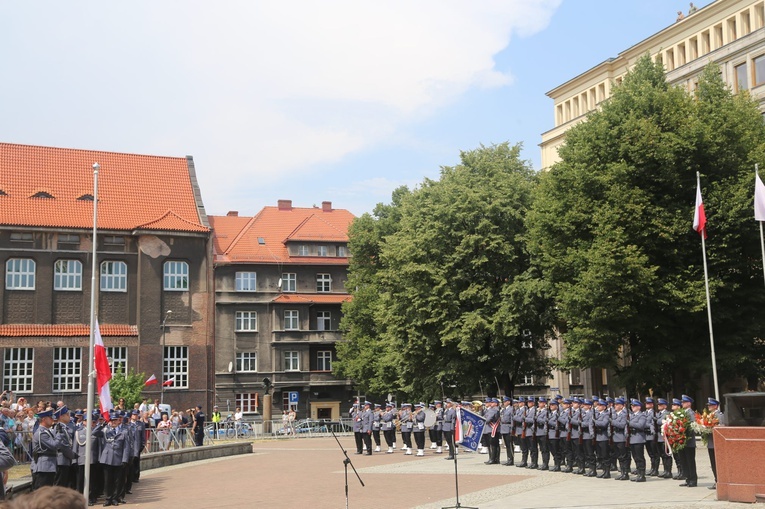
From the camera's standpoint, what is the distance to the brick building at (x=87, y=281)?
47.1 meters

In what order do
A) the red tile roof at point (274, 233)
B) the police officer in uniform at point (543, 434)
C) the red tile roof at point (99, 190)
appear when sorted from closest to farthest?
the police officer in uniform at point (543, 434)
the red tile roof at point (99, 190)
the red tile roof at point (274, 233)

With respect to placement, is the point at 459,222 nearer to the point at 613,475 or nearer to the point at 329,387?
the point at 613,475

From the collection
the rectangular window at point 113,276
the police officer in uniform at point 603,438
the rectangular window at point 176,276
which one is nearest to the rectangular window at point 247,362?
the rectangular window at point 176,276

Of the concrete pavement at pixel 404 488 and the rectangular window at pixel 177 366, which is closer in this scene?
the concrete pavement at pixel 404 488

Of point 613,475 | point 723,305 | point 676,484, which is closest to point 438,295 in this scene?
point 723,305

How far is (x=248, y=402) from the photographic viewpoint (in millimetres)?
62312

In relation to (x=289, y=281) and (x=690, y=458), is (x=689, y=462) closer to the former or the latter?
(x=690, y=458)

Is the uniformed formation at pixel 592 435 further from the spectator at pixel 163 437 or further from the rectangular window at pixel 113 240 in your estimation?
the rectangular window at pixel 113 240

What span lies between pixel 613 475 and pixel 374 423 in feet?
39.4

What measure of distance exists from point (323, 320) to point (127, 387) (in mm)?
23956

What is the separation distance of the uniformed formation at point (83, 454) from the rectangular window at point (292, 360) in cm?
4251

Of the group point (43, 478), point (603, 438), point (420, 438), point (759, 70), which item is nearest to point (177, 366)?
point (420, 438)

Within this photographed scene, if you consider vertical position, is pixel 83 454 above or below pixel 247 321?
below

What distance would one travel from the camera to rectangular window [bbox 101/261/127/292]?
49.5m
